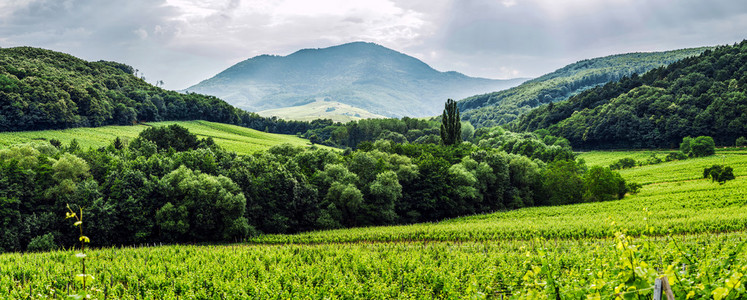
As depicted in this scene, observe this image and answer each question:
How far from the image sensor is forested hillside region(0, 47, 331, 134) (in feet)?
270

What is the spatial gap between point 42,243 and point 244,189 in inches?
802

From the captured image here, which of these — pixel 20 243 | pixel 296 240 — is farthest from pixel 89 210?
pixel 296 240

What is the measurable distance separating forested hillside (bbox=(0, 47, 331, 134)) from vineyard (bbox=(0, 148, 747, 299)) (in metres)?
61.4

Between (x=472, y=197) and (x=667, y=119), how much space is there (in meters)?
75.0

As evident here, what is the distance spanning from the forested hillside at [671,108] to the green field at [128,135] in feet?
297

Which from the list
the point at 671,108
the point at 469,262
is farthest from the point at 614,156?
A: the point at 469,262

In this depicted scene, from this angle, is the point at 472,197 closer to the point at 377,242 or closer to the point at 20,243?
the point at 377,242

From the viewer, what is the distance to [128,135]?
94.1 meters

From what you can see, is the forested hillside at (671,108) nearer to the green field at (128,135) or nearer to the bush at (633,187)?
the bush at (633,187)

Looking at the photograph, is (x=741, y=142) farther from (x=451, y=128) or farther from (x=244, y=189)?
(x=244, y=189)

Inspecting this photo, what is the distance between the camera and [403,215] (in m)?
63.0

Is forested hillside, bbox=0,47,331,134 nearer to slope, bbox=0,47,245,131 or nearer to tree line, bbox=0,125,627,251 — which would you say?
slope, bbox=0,47,245,131

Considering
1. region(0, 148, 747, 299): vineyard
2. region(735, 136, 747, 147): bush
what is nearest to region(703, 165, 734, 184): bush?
region(0, 148, 747, 299): vineyard

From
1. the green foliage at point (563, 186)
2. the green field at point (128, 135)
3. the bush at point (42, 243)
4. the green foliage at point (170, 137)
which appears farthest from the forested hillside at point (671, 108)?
the bush at point (42, 243)
